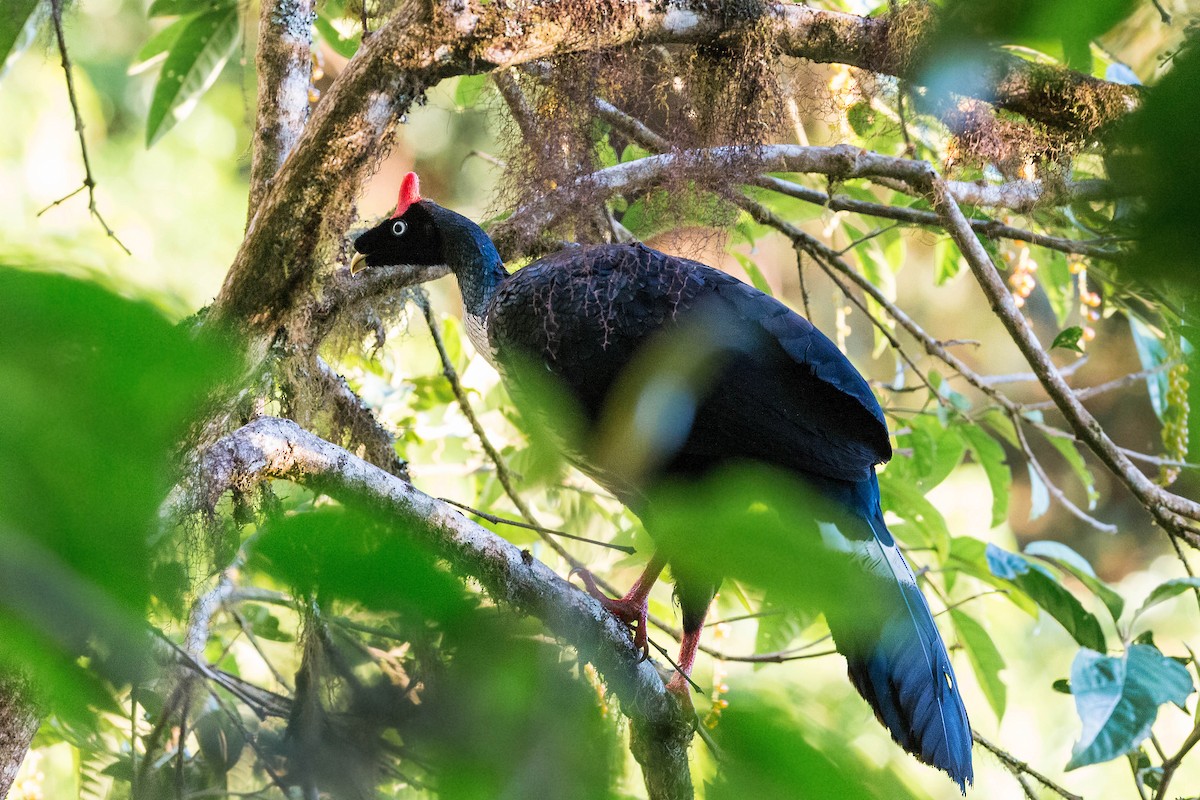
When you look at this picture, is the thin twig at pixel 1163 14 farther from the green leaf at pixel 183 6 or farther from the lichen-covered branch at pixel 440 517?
the green leaf at pixel 183 6

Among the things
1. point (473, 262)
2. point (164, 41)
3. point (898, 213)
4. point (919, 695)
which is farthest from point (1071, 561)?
point (164, 41)

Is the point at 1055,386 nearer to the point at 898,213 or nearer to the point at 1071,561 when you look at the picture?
the point at 1071,561

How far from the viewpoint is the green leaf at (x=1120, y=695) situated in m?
2.20

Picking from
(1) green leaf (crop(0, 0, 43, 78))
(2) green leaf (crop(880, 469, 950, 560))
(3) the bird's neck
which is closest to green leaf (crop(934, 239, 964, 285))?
(2) green leaf (crop(880, 469, 950, 560))

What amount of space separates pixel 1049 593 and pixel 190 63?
10.8 ft

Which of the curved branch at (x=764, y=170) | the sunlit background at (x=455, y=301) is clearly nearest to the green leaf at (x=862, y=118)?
the sunlit background at (x=455, y=301)

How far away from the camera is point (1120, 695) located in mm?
2299

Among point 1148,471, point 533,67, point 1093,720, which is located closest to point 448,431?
point 533,67

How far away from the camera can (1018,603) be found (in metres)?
3.36

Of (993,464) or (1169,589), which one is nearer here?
(1169,589)

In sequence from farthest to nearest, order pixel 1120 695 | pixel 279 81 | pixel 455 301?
1. pixel 455 301
2. pixel 279 81
3. pixel 1120 695

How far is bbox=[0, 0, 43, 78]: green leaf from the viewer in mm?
2834

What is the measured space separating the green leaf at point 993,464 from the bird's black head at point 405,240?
1.90 metres

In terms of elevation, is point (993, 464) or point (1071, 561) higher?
point (993, 464)
